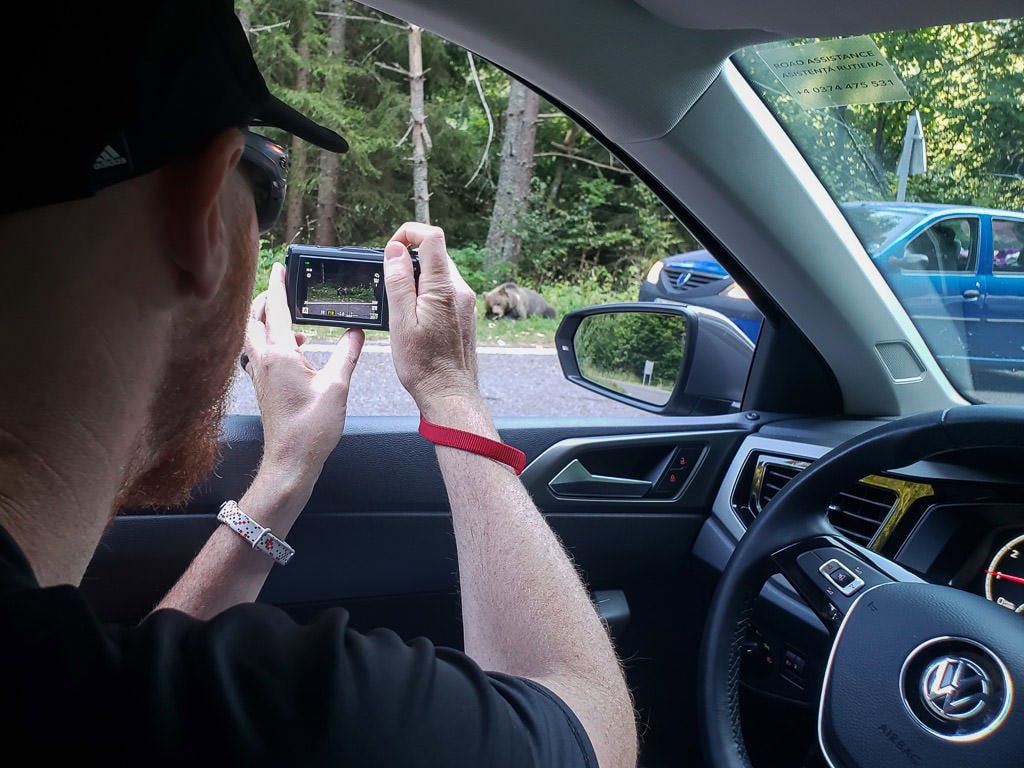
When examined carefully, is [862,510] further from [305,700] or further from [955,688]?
[305,700]

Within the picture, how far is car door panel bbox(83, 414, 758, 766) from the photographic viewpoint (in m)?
2.61

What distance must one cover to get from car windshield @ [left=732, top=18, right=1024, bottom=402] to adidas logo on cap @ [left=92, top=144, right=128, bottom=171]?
1653mm

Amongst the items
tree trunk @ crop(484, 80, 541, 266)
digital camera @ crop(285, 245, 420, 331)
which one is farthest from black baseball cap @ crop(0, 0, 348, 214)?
tree trunk @ crop(484, 80, 541, 266)

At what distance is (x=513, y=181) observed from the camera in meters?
11.7

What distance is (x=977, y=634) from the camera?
1697mm

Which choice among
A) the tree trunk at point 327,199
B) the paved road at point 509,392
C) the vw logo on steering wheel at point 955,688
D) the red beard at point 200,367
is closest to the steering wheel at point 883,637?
the vw logo on steering wheel at point 955,688

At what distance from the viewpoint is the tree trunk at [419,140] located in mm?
7049

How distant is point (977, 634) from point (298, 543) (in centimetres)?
183

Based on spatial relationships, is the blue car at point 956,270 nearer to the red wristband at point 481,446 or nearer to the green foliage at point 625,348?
the green foliage at point 625,348

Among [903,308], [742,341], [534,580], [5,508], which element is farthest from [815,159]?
[5,508]

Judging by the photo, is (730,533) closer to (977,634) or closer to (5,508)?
(977,634)

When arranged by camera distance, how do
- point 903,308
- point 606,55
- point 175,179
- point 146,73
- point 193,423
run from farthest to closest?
point 903,308 < point 606,55 < point 193,423 < point 175,179 < point 146,73

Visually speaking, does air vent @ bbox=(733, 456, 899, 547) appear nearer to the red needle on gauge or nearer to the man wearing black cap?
the red needle on gauge

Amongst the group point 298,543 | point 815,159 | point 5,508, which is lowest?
point 298,543
